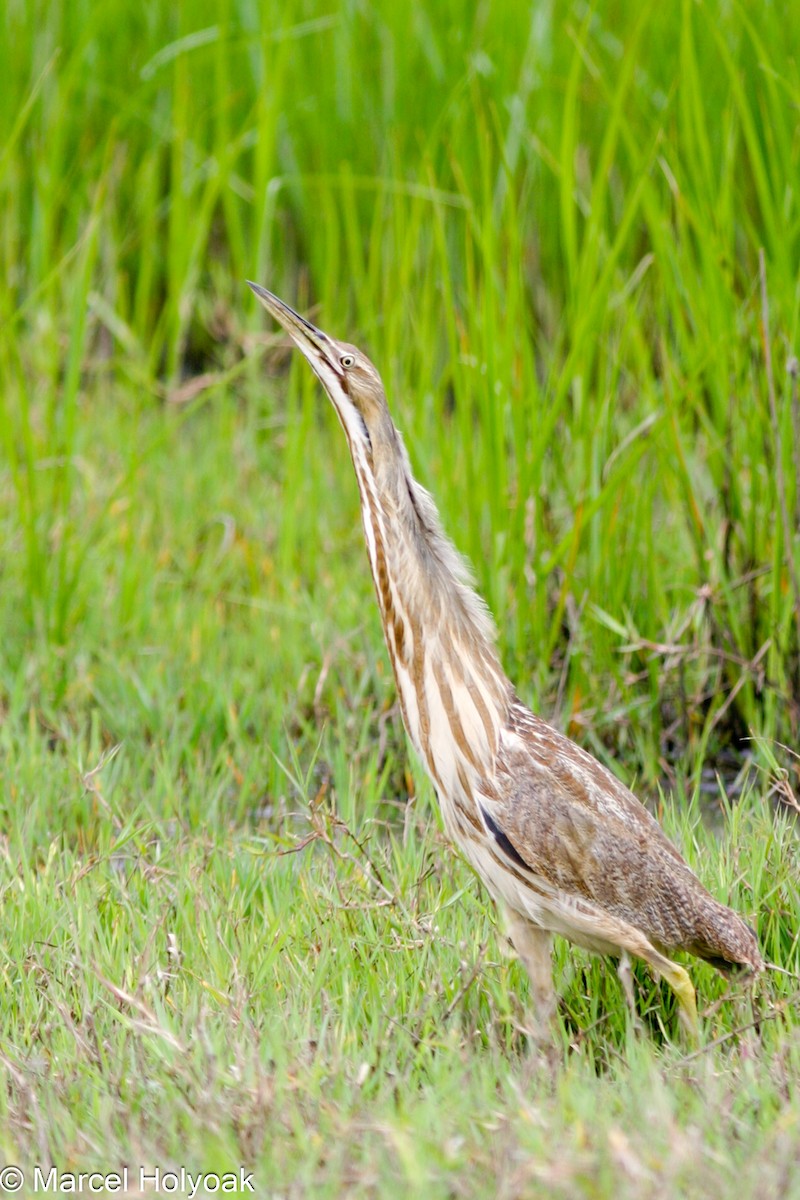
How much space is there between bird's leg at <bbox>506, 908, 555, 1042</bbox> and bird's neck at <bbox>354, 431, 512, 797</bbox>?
9.5 inches

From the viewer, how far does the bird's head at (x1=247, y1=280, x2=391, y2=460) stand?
2.56 meters

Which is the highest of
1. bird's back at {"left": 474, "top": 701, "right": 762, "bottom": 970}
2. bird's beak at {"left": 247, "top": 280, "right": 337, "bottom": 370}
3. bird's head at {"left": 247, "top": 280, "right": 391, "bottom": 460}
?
bird's beak at {"left": 247, "top": 280, "right": 337, "bottom": 370}

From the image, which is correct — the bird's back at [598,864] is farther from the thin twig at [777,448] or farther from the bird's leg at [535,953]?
the thin twig at [777,448]

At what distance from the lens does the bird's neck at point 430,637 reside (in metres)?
2.52

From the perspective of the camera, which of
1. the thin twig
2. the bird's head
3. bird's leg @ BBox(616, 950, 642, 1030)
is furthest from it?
the thin twig

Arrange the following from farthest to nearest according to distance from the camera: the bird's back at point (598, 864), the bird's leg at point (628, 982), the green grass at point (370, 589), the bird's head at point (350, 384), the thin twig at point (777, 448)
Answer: the thin twig at point (777, 448) < the bird's head at point (350, 384) < the bird's back at point (598, 864) < the bird's leg at point (628, 982) < the green grass at point (370, 589)

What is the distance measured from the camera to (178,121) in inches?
188

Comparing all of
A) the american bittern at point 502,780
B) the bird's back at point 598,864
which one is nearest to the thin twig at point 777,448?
the american bittern at point 502,780

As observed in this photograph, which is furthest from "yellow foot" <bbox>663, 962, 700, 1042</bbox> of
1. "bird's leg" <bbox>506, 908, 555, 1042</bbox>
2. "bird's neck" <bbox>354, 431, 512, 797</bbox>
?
"bird's neck" <bbox>354, 431, 512, 797</bbox>

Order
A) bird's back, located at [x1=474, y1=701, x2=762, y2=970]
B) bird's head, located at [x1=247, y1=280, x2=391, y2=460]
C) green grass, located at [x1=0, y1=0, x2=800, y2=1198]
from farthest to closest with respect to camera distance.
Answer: bird's head, located at [x1=247, y1=280, x2=391, y2=460], bird's back, located at [x1=474, y1=701, x2=762, y2=970], green grass, located at [x1=0, y1=0, x2=800, y2=1198]

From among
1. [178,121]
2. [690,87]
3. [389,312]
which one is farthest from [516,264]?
[178,121]

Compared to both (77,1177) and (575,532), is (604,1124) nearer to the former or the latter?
(77,1177)

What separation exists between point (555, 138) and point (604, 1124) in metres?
3.23

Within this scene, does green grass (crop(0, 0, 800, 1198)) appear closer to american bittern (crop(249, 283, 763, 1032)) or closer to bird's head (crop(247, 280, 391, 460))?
american bittern (crop(249, 283, 763, 1032))
